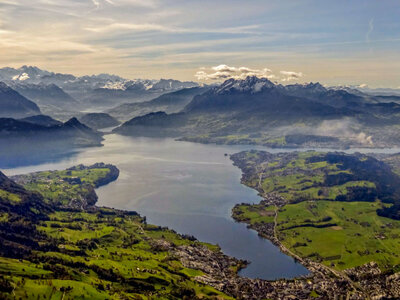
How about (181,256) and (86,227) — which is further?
(86,227)

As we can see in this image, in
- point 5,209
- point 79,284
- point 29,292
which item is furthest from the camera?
point 5,209

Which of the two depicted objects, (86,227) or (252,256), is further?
(86,227)

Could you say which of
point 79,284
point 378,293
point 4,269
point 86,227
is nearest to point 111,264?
point 79,284

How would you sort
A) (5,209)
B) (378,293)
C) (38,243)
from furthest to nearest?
(5,209), (38,243), (378,293)

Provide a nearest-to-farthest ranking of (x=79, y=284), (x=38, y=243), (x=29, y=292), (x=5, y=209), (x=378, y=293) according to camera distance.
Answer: (x=29, y=292), (x=79, y=284), (x=378, y=293), (x=38, y=243), (x=5, y=209)

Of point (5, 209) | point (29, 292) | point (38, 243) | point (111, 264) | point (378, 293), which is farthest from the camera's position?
point (5, 209)

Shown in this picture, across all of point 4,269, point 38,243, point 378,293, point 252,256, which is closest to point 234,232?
point 252,256

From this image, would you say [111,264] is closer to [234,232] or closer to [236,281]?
[236,281]

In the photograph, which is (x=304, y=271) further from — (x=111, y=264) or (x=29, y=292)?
(x=29, y=292)

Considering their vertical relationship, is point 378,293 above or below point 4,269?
below
